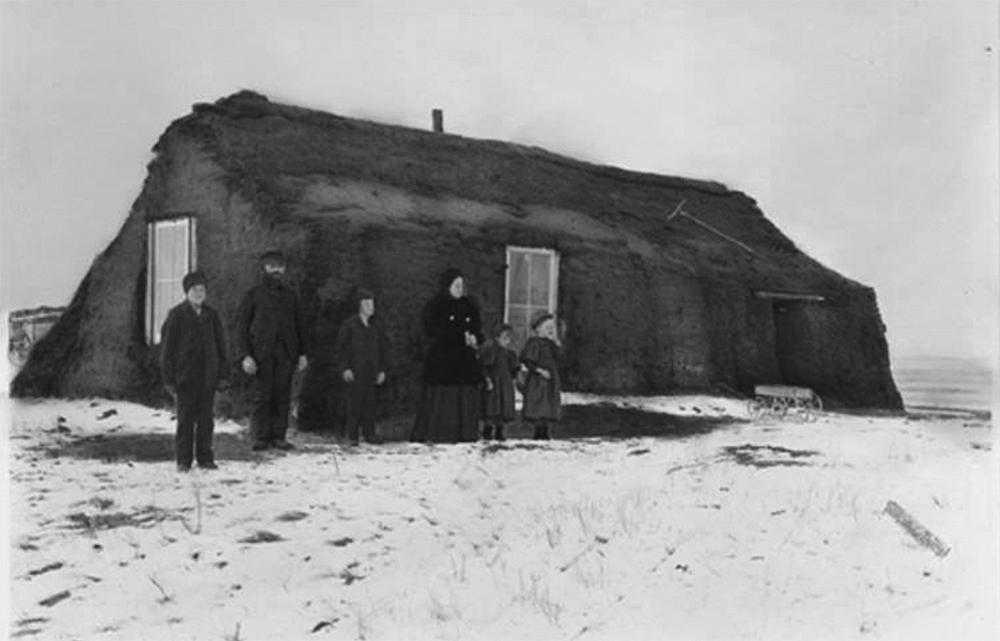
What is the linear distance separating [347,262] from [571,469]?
1346mm

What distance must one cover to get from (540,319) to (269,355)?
1.34 meters

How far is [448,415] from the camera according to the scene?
4926 millimetres

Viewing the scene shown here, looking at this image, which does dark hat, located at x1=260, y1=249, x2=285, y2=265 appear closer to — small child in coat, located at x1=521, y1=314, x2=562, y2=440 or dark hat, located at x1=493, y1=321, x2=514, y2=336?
dark hat, located at x1=493, y1=321, x2=514, y2=336

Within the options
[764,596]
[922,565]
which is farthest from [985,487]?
[764,596]

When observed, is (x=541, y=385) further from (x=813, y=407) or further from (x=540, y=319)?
(x=813, y=407)

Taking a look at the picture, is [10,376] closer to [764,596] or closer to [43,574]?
[43,574]

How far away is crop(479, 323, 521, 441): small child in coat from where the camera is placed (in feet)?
16.5

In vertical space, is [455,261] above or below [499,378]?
above

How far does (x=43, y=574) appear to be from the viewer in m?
3.89

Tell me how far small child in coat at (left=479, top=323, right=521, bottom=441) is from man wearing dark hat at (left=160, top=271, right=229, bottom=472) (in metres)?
1.19

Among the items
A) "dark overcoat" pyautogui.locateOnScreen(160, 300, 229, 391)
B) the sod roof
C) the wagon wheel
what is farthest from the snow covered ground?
the sod roof

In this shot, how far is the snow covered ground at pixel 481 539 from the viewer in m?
3.84

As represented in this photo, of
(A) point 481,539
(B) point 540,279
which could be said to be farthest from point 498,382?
(A) point 481,539

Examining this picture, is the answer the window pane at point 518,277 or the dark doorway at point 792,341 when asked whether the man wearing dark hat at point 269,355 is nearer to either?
the window pane at point 518,277
